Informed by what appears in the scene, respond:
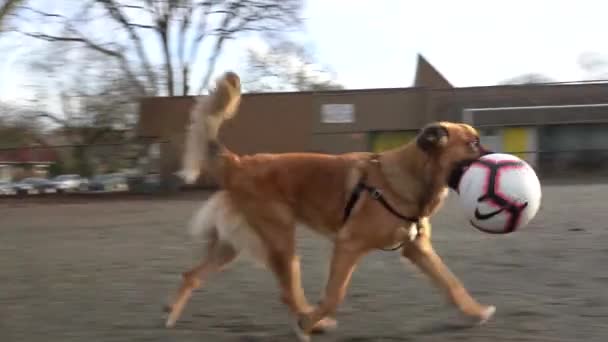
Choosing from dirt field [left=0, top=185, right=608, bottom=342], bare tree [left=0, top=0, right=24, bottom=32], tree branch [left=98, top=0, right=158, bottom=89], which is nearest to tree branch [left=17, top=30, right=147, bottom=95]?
tree branch [left=98, top=0, right=158, bottom=89]

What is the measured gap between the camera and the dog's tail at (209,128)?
17.4 feet

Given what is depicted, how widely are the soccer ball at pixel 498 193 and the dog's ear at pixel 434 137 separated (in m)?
0.24

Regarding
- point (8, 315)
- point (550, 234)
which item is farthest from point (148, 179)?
point (8, 315)

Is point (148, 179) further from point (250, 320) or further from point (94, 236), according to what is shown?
point (250, 320)

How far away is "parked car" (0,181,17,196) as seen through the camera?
21.2 metres

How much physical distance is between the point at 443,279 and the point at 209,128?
2.05 m

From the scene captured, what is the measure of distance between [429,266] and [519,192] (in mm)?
957

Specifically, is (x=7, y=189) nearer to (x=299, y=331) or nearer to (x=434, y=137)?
(x=299, y=331)

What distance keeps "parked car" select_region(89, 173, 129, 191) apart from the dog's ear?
57.2ft

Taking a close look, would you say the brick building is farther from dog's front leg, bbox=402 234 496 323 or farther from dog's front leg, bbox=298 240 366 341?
dog's front leg, bbox=298 240 366 341

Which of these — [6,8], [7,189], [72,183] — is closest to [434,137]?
[6,8]

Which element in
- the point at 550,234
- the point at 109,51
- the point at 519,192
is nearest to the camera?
the point at 519,192

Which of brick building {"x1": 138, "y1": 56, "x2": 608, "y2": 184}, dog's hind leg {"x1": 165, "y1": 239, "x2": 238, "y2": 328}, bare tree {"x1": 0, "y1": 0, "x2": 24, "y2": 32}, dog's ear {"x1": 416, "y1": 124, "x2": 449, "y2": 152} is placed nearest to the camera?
dog's ear {"x1": 416, "y1": 124, "x2": 449, "y2": 152}

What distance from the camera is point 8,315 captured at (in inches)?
216
